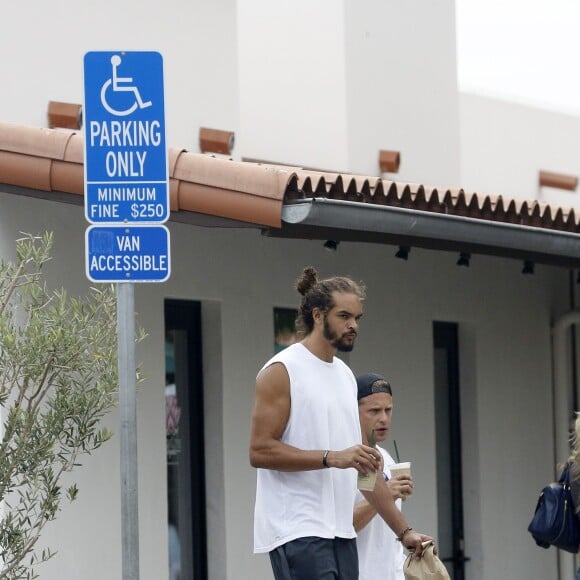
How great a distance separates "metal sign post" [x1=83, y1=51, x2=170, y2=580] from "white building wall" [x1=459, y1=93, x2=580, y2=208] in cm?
1089

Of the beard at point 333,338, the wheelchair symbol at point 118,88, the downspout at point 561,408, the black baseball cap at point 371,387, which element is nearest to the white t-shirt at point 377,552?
the black baseball cap at point 371,387

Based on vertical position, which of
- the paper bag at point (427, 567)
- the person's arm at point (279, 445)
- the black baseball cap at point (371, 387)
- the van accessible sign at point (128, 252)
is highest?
the van accessible sign at point (128, 252)

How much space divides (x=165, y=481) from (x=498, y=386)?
12.6ft

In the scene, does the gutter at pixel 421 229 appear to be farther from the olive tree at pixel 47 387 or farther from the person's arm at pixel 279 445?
the olive tree at pixel 47 387

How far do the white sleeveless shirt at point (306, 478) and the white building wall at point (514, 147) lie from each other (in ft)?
32.2

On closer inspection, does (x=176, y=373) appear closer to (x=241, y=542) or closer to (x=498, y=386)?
(x=241, y=542)

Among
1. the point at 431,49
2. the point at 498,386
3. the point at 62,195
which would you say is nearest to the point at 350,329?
the point at 62,195

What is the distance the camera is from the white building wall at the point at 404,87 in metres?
13.1

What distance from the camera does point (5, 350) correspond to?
19.6ft

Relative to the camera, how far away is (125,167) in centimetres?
541

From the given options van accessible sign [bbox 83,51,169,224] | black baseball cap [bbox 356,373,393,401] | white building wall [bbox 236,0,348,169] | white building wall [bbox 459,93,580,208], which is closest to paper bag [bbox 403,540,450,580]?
black baseball cap [bbox 356,373,393,401]

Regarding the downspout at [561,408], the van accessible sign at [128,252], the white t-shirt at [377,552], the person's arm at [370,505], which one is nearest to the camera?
the van accessible sign at [128,252]

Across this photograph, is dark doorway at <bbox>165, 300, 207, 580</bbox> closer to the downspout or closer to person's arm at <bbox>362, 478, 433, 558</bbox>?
person's arm at <bbox>362, 478, 433, 558</bbox>

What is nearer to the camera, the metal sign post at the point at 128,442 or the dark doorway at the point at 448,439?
the metal sign post at the point at 128,442
